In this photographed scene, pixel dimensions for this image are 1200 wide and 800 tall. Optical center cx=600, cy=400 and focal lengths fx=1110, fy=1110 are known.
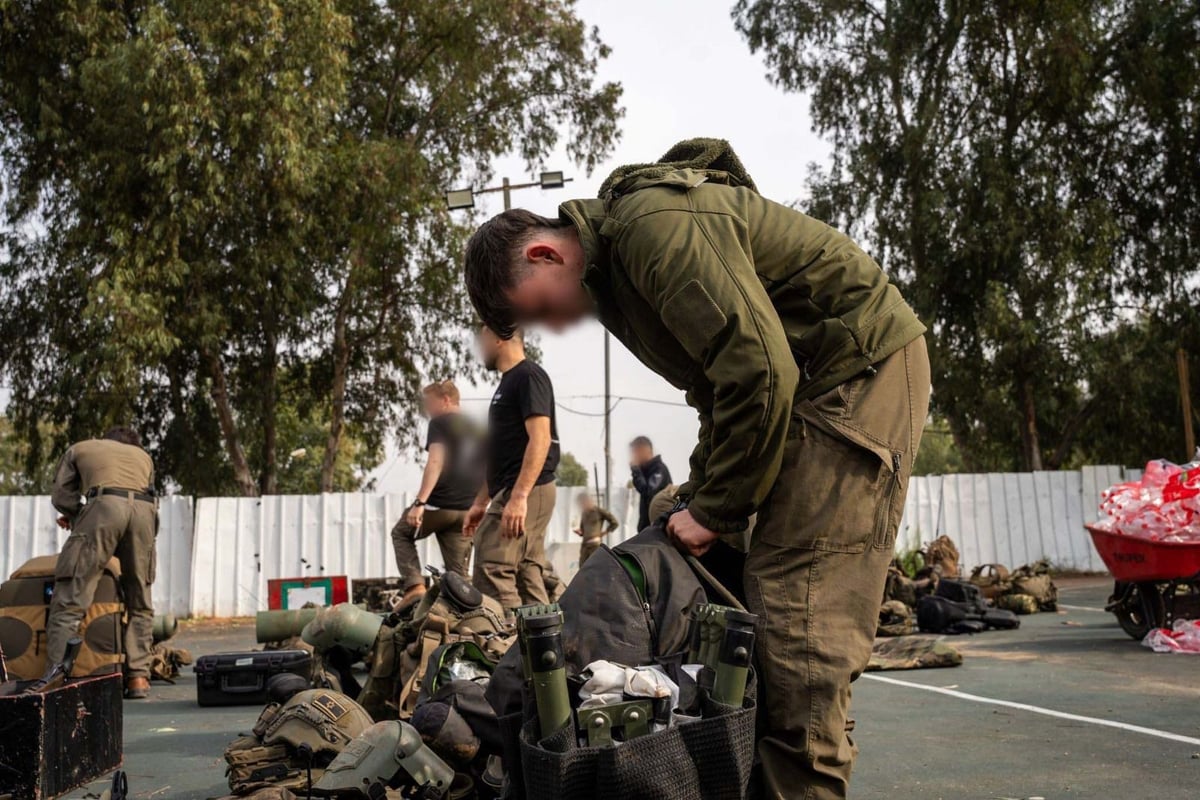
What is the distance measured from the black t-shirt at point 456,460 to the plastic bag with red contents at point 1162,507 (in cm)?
485

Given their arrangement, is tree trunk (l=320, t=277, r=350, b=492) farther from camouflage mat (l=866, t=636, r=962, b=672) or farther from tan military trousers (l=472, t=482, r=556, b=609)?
tan military trousers (l=472, t=482, r=556, b=609)

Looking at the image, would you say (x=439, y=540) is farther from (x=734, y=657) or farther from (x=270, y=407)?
(x=270, y=407)

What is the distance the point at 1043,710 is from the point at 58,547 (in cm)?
1438

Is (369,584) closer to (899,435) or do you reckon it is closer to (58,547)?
(58,547)

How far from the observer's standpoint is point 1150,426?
2525 centimetres

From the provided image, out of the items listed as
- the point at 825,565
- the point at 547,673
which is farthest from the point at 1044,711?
the point at 547,673

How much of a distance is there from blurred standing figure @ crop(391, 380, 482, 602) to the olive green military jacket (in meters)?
5.21

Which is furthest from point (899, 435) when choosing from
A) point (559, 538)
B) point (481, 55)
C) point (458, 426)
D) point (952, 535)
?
point (481, 55)

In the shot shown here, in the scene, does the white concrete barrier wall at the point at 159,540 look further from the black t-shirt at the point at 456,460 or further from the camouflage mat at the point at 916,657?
the camouflage mat at the point at 916,657

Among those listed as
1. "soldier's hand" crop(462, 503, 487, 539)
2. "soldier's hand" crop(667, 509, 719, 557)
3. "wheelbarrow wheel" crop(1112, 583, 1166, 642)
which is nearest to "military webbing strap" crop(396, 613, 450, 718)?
"soldier's hand" crop(462, 503, 487, 539)

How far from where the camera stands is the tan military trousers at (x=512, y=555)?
5.86m

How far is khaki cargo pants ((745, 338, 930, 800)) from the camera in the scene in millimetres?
2312

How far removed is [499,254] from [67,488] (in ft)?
21.3

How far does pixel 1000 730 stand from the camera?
5.23m
